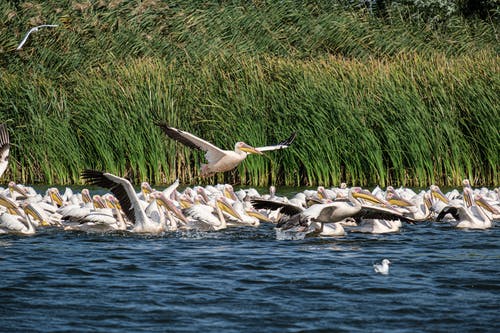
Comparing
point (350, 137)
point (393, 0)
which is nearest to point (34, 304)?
point (350, 137)

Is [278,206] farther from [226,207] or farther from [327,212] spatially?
[226,207]

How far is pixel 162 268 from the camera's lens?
9.20 meters

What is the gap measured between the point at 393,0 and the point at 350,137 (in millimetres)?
13237

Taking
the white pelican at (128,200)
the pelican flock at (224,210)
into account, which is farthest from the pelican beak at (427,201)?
the white pelican at (128,200)

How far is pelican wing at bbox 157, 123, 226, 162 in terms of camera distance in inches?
472

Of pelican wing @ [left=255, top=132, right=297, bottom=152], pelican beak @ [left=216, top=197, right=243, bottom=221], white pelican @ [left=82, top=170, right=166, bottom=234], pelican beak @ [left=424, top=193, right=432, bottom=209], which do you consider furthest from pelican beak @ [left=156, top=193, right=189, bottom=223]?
pelican beak @ [left=424, top=193, right=432, bottom=209]

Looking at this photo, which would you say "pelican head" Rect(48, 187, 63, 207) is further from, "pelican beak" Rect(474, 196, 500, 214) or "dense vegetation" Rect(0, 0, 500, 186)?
"pelican beak" Rect(474, 196, 500, 214)

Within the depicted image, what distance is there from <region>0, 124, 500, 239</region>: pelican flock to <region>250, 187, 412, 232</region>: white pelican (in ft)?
0.03

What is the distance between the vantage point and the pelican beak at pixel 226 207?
12.2 metres

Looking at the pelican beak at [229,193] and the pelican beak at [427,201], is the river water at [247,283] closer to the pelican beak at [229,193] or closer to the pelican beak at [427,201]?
the pelican beak at [427,201]

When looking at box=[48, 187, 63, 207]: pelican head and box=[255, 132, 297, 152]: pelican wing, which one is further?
box=[48, 187, 63, 207]: pelican head

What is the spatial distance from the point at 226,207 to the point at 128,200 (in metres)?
1.58

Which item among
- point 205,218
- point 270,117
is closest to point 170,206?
point 205,218

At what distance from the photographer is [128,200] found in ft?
36.2
